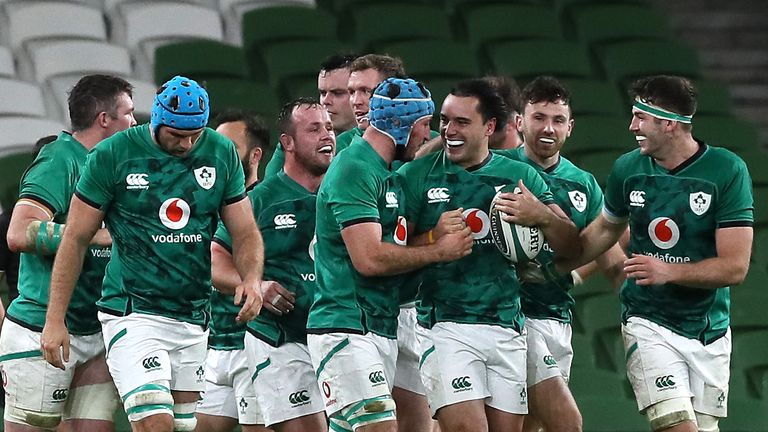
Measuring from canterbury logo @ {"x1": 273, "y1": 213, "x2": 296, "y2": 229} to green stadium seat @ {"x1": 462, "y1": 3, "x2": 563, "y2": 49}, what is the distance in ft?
18.2

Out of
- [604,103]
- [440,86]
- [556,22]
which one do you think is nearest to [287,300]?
[440,86]

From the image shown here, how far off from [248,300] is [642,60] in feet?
23.4

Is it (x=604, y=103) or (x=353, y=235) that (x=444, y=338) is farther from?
(x=604, y=103)

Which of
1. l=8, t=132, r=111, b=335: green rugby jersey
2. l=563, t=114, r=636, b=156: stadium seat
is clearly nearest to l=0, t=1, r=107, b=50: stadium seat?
l=563, t=114, r=636, b=156: stadium seat

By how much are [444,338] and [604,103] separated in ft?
19.0

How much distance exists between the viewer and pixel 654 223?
6.65 meters

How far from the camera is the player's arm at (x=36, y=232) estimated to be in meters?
6.22

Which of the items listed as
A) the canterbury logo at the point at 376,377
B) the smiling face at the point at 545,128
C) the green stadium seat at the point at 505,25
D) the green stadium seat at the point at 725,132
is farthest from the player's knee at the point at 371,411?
the green stadium seat at the point at 505,25

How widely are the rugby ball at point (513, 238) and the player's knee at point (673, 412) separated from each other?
40.3 inches

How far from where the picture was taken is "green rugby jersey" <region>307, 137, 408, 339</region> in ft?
19.4

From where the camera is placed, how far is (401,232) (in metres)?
6.12

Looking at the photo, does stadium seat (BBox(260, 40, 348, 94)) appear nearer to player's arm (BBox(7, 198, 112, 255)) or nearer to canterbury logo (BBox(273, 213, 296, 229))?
canterbury logo (BBox(273, 213, 296, 229))

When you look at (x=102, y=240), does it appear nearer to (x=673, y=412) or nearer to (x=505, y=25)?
(x=673, y=412)

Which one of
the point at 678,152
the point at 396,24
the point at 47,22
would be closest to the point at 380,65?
the point at 678,152
